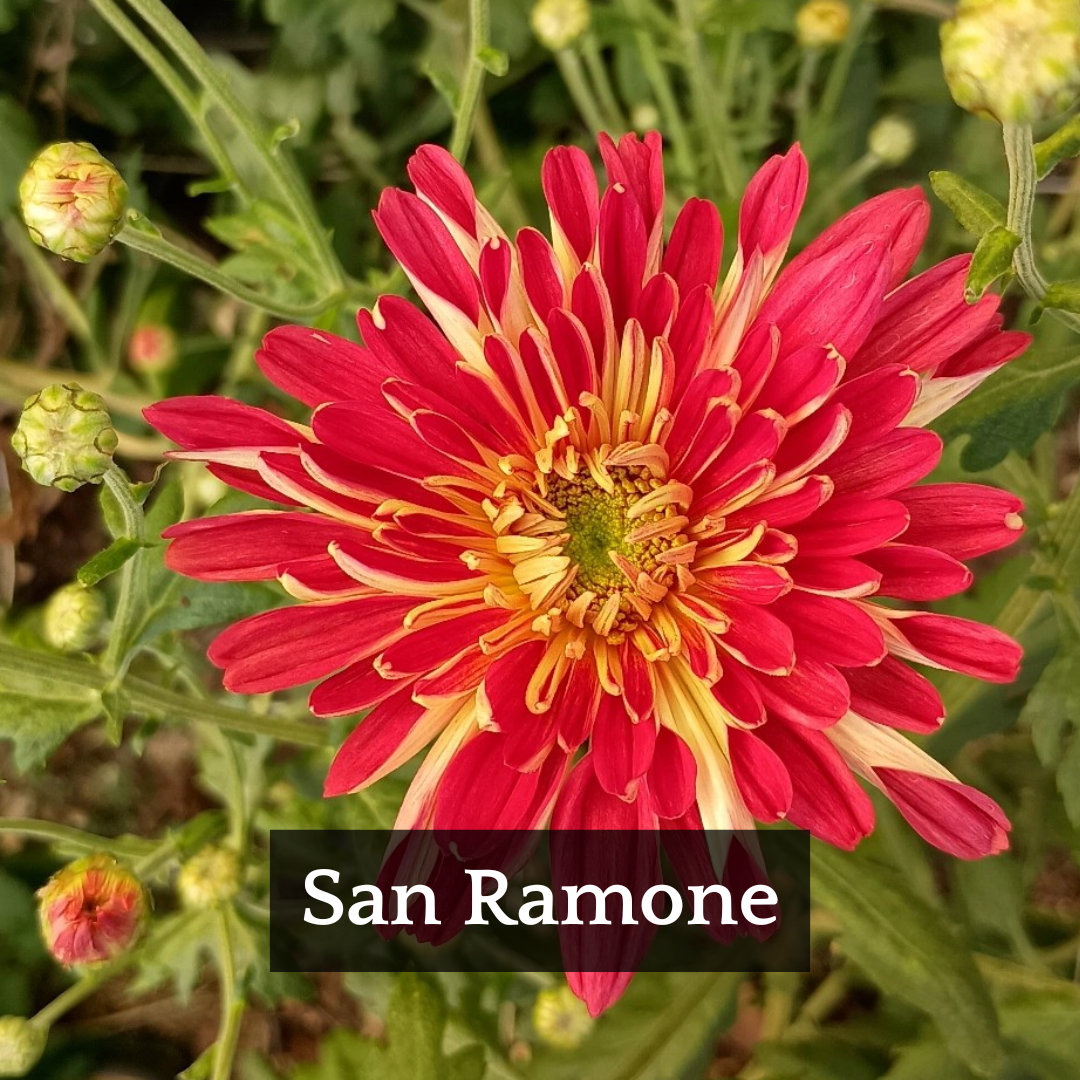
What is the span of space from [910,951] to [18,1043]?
4.20 ft

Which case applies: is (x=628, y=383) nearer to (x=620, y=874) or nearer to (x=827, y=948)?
(x=620, y=874)

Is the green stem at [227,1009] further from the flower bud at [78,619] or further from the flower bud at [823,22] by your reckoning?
the flower bud at [823,22]

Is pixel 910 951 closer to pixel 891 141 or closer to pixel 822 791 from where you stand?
pixel 822 791

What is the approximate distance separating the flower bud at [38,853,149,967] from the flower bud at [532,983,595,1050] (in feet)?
2.37

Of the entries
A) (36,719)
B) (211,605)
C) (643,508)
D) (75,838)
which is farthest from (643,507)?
(75,838)

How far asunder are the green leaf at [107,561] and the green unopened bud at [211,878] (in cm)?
65

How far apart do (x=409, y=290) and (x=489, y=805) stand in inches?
38.6

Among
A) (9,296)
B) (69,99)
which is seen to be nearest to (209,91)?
(69,99)

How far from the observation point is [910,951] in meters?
1.47

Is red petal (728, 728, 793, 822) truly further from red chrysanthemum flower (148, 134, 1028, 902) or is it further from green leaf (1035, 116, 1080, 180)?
green leaf (1035, 116, 1080, 180)

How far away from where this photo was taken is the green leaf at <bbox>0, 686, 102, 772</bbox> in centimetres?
139

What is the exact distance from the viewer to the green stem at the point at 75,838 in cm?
145

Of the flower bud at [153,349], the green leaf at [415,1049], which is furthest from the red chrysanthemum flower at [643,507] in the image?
the flower bud at [153,349]

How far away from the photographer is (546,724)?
117 centimetres
